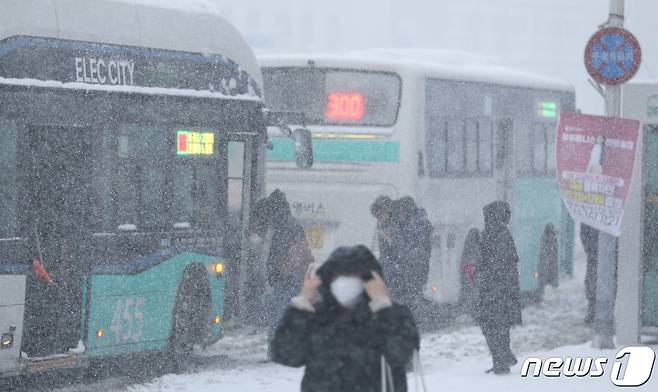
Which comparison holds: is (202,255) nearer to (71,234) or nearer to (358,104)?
(71,234)

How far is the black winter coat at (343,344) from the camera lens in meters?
6.20

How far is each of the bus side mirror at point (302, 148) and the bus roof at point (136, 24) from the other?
2.49ft

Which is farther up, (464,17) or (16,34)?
(464,17)

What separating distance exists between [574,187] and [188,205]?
3630 mm

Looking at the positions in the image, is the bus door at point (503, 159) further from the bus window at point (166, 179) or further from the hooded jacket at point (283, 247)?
the bus window at point (166, 179)

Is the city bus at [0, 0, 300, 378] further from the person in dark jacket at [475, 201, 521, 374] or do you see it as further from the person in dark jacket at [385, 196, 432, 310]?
the person in dark jacket at [475, 201, 521, 374]

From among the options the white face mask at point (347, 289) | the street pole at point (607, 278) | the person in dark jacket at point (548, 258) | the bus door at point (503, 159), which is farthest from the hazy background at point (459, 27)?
the white face mask at point (347, 289)

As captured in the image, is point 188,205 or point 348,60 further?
point 348,60

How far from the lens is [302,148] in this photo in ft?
51.7

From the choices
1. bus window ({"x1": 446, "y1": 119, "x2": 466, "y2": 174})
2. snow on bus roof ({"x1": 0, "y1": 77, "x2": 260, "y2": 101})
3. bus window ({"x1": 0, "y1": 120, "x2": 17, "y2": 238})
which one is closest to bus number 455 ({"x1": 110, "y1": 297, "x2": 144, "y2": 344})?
bus window ({"x1": 0, "y1": 120, "x2": 17, "y2": 238})

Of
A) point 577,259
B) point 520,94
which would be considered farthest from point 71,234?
point 577,259

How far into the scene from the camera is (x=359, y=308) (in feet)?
20.3

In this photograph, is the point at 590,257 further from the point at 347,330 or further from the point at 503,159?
the point at 347,330

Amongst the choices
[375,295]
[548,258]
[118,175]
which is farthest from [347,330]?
[548,258]
